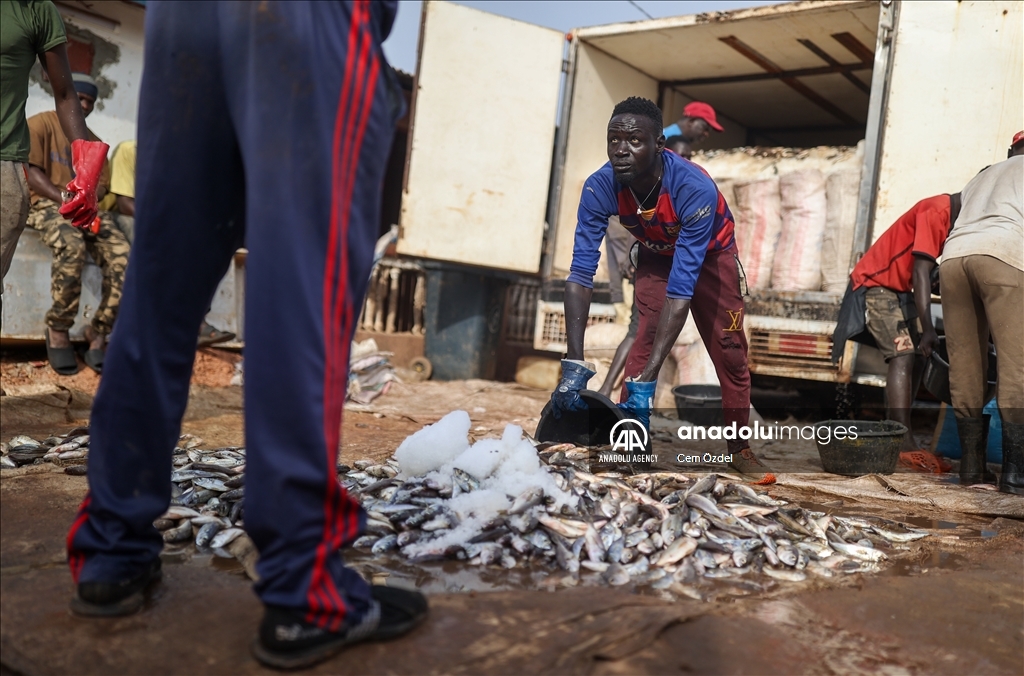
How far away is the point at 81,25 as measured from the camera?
843 cm

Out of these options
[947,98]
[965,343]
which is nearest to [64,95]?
[965,343]

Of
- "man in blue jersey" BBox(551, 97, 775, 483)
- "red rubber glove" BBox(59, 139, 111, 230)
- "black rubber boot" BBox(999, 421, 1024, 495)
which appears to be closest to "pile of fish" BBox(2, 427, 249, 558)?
"red rubber glove" BBox(59, 139, 111, 230)

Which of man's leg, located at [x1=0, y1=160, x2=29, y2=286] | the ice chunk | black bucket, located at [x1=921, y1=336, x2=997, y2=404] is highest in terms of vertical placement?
man's leg, located at [x1=0, y1=160, x2=29, y2=286]

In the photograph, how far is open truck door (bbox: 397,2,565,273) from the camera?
8367 mm

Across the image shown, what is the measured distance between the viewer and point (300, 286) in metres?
1.75

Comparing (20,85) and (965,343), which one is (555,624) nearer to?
(20,85)

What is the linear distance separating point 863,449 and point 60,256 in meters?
6.25

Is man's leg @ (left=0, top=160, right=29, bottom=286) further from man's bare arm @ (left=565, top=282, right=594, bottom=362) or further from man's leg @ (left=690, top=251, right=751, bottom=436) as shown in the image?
man's leg @ (left=690, top=251, right=751, bottom=436)

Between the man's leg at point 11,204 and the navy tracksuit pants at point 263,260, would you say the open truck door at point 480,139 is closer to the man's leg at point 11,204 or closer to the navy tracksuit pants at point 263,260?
the man's leg at point 11,204

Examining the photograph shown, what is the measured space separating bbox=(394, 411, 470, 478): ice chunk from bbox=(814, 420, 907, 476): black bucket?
116 inches

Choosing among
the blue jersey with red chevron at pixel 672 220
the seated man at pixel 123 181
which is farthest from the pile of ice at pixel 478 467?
the seated man at pixel 123 181

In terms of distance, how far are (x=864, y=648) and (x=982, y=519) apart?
104 inches

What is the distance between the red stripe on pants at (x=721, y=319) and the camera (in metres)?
5.14

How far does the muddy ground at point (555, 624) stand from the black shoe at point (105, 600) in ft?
0.10
